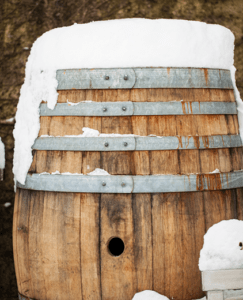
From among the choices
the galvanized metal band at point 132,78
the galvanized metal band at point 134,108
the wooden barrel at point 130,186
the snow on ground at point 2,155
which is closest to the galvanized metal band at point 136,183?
the wooden barrel at point 130,186

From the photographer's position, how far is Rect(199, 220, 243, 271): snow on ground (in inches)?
A: 50.1

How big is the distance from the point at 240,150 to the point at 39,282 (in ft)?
3.43

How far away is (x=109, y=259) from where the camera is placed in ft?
4.17

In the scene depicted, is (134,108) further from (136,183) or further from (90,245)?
(90,245)

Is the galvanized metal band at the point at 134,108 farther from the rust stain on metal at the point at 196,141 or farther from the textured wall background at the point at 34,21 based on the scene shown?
the textured wall background at the point at 34,21

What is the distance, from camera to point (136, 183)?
125cm

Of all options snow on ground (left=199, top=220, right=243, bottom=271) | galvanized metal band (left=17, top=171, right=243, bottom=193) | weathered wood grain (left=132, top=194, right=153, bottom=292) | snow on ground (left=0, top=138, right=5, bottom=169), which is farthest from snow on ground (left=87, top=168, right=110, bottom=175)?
snow on ground (left=0, top=138, right=5, bottom=169)

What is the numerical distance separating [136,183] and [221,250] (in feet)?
1.45

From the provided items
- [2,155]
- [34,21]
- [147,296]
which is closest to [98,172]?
[147,296]

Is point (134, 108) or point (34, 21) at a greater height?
point (34, 21)

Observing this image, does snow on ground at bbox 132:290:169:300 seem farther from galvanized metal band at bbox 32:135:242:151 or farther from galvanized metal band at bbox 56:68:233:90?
galvanized metal band at bbox 56:68:233:90

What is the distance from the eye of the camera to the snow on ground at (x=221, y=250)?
50.1 inches

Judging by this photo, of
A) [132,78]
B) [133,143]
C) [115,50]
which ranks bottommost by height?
[133,143]

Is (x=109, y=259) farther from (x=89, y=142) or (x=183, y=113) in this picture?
(x=183, y=113)
